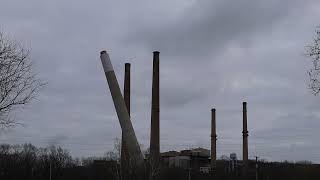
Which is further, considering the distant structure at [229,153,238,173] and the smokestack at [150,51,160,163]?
the distant structure at [229,153,238,173]

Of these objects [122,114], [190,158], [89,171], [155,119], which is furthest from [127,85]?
[190,158]

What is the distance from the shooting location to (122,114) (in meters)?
54.0

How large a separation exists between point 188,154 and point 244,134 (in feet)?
98.2

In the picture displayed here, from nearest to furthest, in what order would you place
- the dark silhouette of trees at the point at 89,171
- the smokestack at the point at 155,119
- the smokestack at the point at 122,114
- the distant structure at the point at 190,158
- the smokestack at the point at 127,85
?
the smokestack at the point at 122,114 → the smokestack at the point at 155,119 → the smokestack at the point at 127,85 → the dark silhouette of trees at the point at 89,171 → the distant structure at the point at 190,158

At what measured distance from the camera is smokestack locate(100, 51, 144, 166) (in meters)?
53.2

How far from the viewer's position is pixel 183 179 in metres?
84.4

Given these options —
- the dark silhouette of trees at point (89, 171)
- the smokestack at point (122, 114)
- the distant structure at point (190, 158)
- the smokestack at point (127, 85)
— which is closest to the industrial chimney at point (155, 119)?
the smokestack at point (127, 85)

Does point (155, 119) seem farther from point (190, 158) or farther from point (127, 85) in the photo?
point (190, 158)

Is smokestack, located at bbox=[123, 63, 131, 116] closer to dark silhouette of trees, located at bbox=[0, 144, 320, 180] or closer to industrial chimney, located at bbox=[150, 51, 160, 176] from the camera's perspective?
industrial chimney, located at bbox=[150, 51, 160, 176]

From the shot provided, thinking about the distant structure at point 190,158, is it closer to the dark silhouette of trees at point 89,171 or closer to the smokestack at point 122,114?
the dark silhouette of trees at point 89,171

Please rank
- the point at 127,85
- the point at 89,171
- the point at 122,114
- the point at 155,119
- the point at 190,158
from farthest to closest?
the point at 190,158 < the point at 89,171 < the point at 127,85 < the point at 155,119 < the point at 122,114

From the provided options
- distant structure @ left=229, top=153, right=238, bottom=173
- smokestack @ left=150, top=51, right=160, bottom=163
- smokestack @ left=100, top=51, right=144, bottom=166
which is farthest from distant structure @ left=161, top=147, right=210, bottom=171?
smokestack @ left=100, top=51, right=144, bottom=166

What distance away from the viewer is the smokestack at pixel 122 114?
5322cm

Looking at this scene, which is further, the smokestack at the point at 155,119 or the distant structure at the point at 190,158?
the distant structure at the point at 190,158
